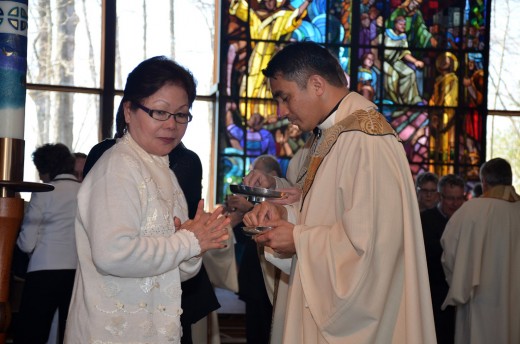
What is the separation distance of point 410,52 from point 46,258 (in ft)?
18.5

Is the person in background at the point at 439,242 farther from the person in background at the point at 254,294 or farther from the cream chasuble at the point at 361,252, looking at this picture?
the cream chasuble at the point at 361,252

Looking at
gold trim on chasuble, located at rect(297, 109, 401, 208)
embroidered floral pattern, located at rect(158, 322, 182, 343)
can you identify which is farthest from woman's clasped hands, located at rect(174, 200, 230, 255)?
gold trim on chasuble, located at rect(297, 109, 401, 208)

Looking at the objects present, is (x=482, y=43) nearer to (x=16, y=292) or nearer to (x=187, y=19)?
(x=187, y=19)

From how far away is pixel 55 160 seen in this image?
21.4 feet

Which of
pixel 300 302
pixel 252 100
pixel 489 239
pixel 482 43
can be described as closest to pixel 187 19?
pixel 252 100

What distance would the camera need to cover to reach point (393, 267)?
3.28 metres

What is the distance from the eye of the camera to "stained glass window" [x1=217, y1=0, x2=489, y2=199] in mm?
10133

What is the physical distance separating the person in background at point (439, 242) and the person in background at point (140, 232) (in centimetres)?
501

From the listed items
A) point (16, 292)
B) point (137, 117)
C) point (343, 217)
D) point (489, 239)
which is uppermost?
point (137, 117)

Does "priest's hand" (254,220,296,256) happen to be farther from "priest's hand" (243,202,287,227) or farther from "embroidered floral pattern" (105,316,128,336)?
"embroidered floral pattern" (105,316,128,336)

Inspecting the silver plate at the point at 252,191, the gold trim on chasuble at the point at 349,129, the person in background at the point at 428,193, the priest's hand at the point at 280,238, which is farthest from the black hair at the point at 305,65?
the person in background at the point at 428,193

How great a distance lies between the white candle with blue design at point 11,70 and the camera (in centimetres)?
267

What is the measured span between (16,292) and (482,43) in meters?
5.95

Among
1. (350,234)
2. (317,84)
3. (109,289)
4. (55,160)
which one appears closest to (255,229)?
A: (350,234)
